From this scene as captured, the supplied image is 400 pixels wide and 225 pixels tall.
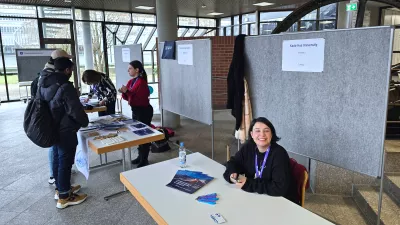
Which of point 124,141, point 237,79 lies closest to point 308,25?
point 237,79

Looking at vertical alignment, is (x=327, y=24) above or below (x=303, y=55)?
above

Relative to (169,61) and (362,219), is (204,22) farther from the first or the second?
(362,219)

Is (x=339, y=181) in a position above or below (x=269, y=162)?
below

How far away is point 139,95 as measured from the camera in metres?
3.68

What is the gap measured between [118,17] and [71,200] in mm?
9117

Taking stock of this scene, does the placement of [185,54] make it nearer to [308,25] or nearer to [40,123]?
[40,123]

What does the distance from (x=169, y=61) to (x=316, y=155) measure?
7.91 feet

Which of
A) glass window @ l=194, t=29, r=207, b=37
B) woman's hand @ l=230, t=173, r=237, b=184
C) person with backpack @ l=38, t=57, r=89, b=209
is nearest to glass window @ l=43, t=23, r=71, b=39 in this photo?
glass window @ l=194, t=29, r=207, b=37

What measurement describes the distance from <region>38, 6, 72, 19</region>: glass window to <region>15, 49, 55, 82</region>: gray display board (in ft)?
4.70

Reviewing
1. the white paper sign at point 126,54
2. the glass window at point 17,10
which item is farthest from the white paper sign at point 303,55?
the glass window at point 17,10

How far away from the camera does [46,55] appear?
28.8 ft

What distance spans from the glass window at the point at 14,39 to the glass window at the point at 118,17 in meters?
2.38

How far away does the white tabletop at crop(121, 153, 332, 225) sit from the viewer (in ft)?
4.50

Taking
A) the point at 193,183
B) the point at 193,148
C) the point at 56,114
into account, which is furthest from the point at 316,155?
the point at 193,148
